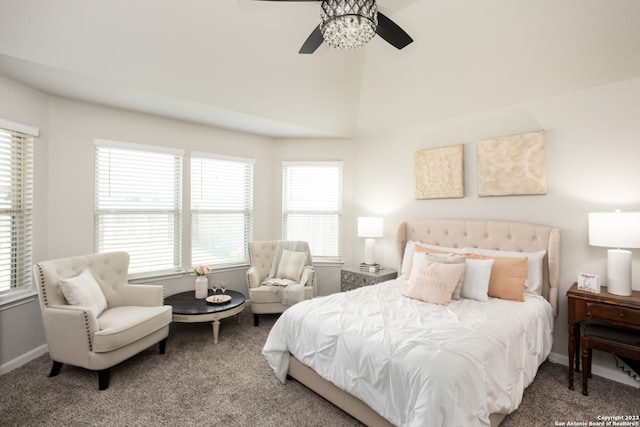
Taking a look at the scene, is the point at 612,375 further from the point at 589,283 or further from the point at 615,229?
the point at 615,229

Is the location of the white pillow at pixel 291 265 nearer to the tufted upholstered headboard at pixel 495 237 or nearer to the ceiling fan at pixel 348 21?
the tufted upholstered headboard at pixel 495 237

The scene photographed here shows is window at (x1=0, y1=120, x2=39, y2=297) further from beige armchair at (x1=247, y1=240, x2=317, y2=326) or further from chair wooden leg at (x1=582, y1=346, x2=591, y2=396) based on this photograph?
chair wooden leg at (x1=582, y1=346, x2=591, y2=396)

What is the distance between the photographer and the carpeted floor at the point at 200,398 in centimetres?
215

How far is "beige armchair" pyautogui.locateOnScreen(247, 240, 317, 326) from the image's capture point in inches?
152

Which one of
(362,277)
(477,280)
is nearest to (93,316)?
(362,277)

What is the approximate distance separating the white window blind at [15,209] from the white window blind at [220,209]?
5.41ft

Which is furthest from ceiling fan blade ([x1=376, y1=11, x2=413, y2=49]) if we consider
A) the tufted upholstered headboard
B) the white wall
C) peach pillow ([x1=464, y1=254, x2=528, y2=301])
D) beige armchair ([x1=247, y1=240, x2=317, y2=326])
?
beige armchair ([x1=247, y1=240, x2=317, y2=326])

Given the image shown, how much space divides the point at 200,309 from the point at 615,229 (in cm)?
383

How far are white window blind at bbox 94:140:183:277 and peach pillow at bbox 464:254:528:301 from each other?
3.71 meters

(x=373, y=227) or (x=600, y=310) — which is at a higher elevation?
(x=373, y=227)

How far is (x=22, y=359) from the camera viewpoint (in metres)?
2.87

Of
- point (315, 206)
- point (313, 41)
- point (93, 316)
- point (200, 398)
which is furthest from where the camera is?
point (315, 206)

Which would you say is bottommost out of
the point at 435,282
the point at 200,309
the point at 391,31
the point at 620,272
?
the point at 200,309

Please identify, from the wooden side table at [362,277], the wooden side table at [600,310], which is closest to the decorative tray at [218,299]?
the wooden side table at [362,277]
